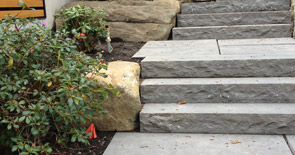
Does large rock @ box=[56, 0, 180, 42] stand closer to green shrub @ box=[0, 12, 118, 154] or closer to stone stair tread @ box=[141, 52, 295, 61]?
stone stair tread @ box=[141, 52, 295, 61]

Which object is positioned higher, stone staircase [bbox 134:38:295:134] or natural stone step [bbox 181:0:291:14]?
natural stone step [bbox 181:0:291:14]

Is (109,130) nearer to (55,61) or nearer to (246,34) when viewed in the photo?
(55,61)

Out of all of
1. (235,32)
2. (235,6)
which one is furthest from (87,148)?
(235,6)

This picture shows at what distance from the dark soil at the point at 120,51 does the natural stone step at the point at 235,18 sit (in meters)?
1.03

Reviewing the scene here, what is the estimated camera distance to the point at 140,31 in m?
4.92

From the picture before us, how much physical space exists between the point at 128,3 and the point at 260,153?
3.66 metres

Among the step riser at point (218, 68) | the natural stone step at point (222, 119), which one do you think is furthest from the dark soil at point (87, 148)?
the step riser at point (218, 68)

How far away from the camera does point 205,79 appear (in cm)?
324

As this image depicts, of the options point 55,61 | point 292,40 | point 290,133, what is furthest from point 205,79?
point 292,40

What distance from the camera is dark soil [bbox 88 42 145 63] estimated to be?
3.86 metres

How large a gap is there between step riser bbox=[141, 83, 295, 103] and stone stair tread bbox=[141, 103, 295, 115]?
6cm

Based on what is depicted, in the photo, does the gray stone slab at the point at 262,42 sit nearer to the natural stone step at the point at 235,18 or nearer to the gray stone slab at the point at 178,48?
the gray stone slab at the point at 178,48

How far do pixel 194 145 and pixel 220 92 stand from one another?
70 cm

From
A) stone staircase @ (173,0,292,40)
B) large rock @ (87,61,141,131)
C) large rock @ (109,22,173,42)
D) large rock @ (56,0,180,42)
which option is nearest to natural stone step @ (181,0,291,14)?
stone staircase @ (173,0,292,40)
